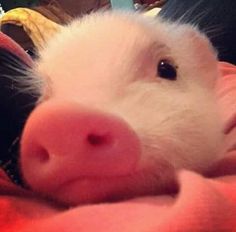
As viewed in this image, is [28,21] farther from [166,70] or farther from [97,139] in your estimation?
[97,139]

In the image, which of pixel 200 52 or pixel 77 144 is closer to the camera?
pixel 77 144

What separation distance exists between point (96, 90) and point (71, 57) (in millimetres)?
69

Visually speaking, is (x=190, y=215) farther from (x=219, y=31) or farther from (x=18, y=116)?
(x=219, y=31)

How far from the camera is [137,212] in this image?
396mm

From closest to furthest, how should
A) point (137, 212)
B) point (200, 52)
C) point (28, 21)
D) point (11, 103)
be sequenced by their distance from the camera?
1. point (137, 212)
2. point (11, 103)
3. point (200, 52)
4. point (28, 21)

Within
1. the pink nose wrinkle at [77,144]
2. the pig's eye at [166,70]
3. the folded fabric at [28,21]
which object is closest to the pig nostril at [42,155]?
the pink nose wrinkle at [77,144]

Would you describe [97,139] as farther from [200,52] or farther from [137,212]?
[200,52]

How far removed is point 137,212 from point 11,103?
0.17m

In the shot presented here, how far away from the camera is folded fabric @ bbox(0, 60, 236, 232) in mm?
360

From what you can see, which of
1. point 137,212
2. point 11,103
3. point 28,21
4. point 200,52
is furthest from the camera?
point 28,21

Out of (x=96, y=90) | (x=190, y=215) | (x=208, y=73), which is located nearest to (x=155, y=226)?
(x=190, y=215)

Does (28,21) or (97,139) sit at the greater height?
(97,139)

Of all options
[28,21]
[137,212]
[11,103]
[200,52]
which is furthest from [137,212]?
[28,21]

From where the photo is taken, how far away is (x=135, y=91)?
501 mm
